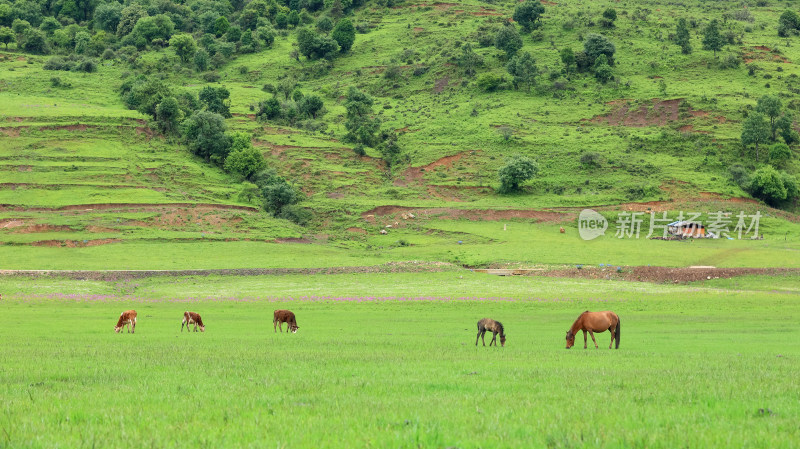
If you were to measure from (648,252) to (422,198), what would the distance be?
47357mm

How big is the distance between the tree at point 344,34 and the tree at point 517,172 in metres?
92.2

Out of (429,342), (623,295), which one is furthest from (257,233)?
(429,342)

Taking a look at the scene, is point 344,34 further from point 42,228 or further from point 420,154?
point 42,228

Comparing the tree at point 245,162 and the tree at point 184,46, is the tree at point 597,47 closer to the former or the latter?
the tree at point 245,162

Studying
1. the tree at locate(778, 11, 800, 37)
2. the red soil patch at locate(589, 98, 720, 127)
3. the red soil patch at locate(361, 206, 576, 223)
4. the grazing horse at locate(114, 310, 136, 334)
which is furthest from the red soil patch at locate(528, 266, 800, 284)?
the tree at locate(778, 11, 800, 37)

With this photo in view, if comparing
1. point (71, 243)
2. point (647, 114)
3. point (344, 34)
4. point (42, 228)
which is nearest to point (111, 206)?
point (42, 228)

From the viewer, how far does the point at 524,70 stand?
161750 millimetres

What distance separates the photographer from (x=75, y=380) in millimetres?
15008

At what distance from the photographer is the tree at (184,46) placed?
193 meters

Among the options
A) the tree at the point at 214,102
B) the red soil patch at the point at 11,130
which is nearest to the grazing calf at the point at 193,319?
the red soil patch at the point at 11,130

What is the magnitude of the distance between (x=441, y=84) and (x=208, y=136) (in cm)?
6511

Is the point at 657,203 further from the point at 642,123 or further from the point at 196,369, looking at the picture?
the point at 196,369

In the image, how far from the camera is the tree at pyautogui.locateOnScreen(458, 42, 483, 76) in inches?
6727

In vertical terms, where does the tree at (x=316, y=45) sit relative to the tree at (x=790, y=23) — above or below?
below
